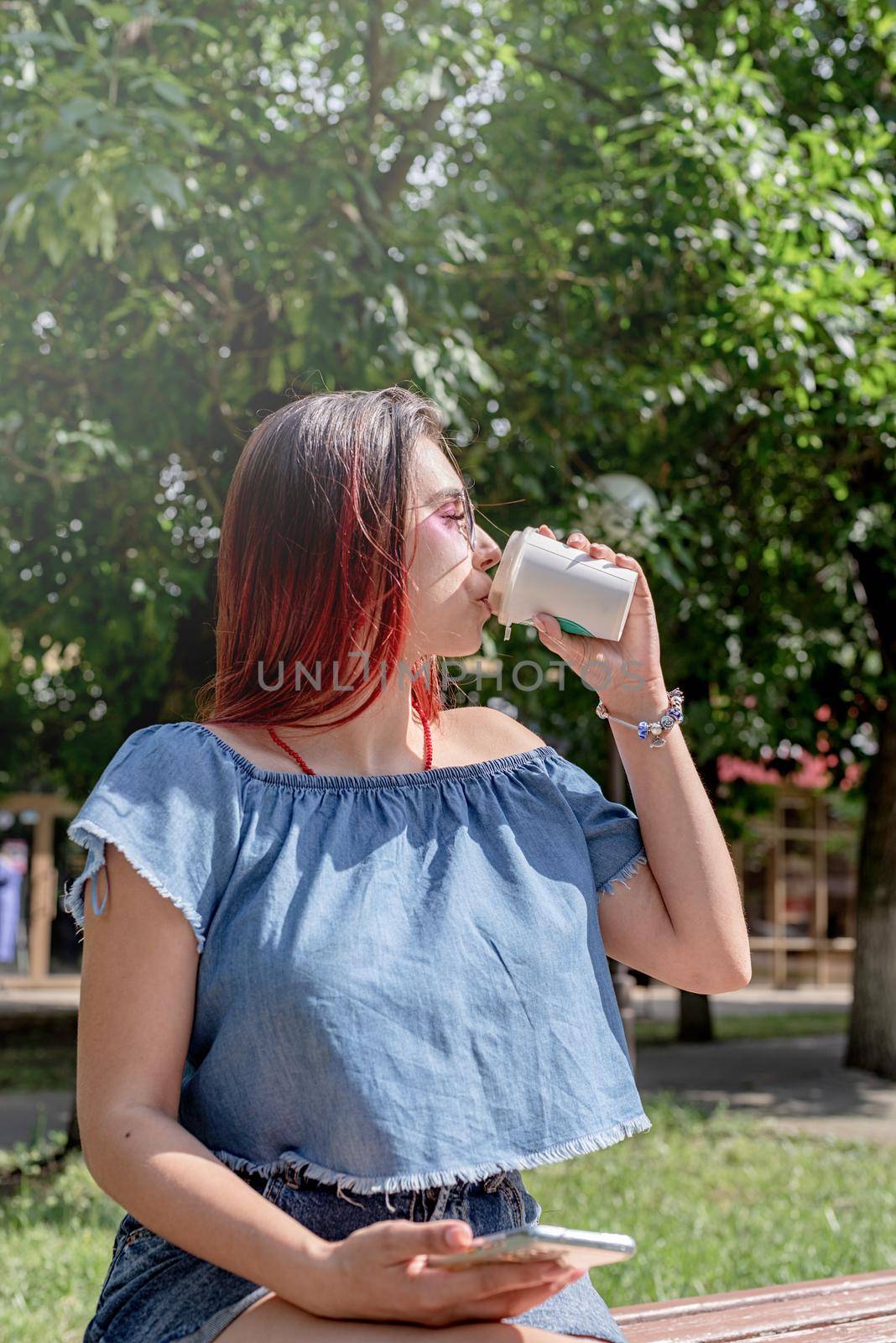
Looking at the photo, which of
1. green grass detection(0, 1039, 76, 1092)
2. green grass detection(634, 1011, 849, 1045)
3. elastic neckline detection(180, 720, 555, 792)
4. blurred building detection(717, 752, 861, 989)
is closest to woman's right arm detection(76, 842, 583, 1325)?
elastic neckline detection(180, 720, 555, 792)

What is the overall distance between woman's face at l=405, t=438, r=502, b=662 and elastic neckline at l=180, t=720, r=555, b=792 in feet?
0.47

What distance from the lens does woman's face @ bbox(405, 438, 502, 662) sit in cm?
154

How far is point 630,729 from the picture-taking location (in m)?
1.58

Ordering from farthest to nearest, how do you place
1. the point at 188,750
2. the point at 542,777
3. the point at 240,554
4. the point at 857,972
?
the point at 857,972 < the point at 542,777 < the point at 240,554 < the point at 188,750

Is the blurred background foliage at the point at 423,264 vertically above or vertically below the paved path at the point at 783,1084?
above

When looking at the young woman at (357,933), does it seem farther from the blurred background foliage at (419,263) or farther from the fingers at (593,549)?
the blurred background foliage at (419,263)

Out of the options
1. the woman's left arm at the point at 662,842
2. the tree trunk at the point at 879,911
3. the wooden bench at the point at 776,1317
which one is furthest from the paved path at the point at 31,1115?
the woman's left arm at the point at 662,842

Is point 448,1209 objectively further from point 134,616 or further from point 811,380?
point 811,380

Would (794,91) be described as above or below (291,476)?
above

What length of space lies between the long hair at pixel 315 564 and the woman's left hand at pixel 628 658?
21 centimetres

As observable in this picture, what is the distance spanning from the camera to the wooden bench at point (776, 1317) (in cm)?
195

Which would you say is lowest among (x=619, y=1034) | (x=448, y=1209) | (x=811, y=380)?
(x=448, y=1209)

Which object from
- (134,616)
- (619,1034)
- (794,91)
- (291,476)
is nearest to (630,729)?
(619,1034)

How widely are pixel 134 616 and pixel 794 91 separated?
15.2 ft
